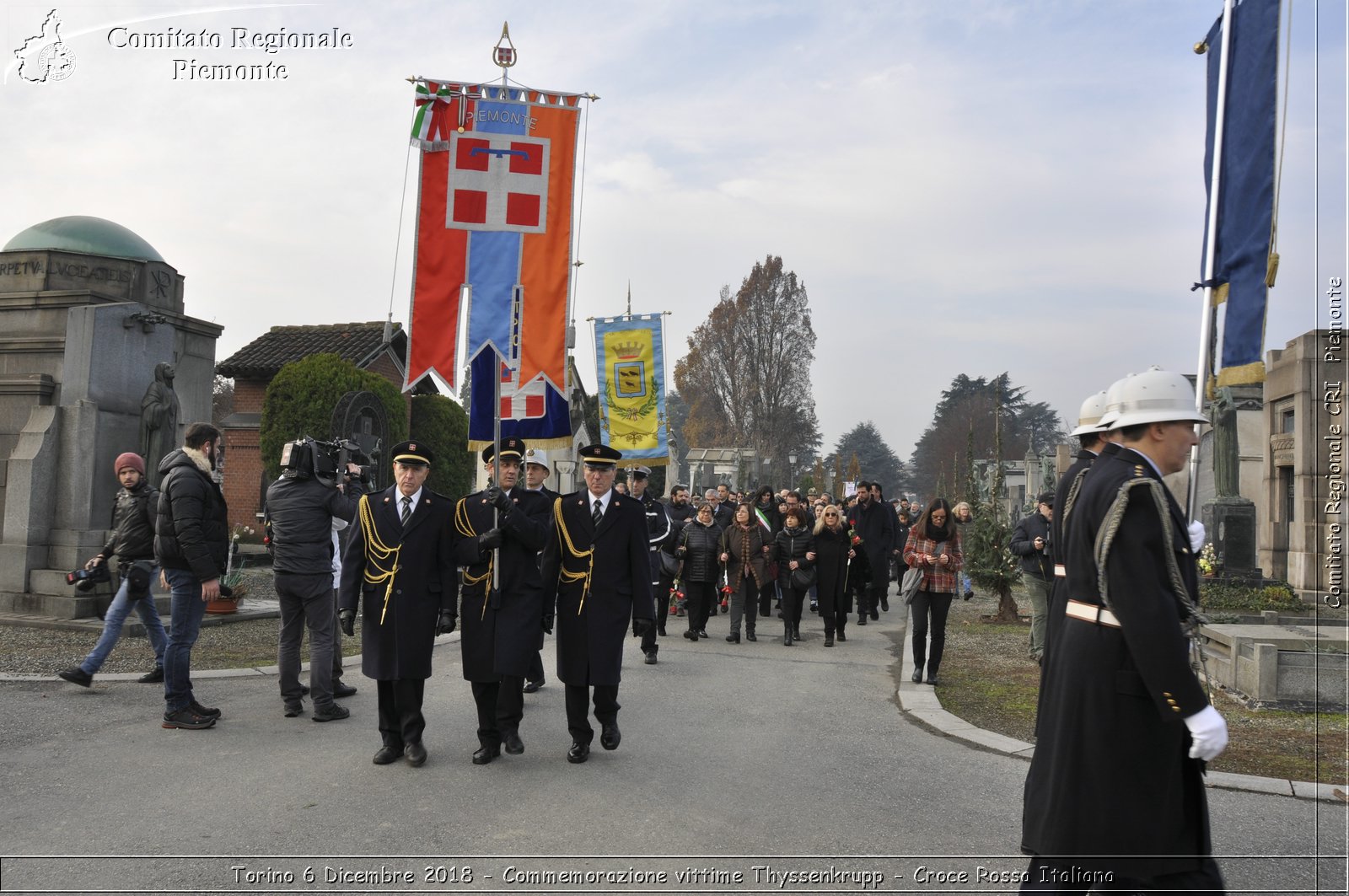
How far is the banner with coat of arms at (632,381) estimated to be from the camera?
58.9 ft

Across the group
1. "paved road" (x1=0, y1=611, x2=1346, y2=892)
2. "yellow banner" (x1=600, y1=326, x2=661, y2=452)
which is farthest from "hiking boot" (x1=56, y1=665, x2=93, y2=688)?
"yellow banner" (x1=600, y1=326, x2=661, y2=452)

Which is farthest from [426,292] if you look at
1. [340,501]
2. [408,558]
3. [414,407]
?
[414,407]

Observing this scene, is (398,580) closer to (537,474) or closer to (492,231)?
(537,474)

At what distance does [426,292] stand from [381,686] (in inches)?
138

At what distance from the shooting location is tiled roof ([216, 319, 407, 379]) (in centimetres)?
3003

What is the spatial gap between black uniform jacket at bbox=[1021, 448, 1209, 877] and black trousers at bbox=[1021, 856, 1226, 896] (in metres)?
0.04

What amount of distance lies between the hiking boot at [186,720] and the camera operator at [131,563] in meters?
0.90

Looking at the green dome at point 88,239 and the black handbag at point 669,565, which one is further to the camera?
the green dome at point 88,239

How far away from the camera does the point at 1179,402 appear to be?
3.40 metres

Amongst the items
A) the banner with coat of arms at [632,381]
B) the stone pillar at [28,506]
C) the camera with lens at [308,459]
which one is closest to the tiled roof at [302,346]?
the banner with coat of arms at [632,381]

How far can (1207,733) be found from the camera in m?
2.96

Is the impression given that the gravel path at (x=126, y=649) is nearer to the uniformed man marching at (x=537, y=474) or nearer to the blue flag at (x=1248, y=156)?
the uniformed man marching at (x=537, y=474)

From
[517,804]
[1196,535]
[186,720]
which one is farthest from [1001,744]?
[186,720]

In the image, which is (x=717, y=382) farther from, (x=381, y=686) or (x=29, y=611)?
(x=381, y=686)
